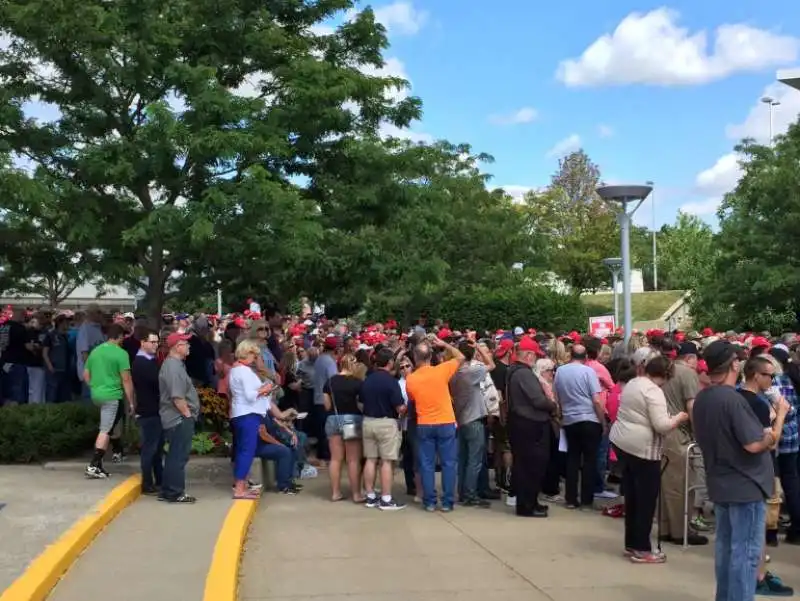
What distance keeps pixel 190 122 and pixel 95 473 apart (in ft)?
13.8

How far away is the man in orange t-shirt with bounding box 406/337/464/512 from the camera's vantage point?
934 cm

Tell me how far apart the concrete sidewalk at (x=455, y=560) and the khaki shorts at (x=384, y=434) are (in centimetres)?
63

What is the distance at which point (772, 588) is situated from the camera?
646 cm

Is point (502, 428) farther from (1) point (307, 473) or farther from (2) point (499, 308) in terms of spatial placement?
(2) point (499, 308)

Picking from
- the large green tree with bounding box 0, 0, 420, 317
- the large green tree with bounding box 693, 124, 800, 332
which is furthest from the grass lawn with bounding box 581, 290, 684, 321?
the large green tree with bounding box 0, 0, 420, 317

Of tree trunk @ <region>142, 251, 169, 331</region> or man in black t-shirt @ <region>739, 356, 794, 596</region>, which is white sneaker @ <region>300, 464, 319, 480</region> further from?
man in black t-shirt @ <region>739, 356, 794, 596</region>

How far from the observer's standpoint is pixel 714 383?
568cm

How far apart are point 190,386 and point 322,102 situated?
4361 mm

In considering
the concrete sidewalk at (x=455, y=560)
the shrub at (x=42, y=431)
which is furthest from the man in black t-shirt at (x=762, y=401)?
the shrub at (x=42, y=431)

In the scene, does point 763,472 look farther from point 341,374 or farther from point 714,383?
point 341,374

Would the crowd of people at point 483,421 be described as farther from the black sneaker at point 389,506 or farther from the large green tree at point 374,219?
the large green tree at point 374,219

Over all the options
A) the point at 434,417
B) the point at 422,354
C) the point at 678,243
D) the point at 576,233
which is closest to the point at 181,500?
the point at 434,417

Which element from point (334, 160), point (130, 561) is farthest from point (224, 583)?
point (334, 160)

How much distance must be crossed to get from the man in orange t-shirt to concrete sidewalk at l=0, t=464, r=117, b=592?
3.27 m
